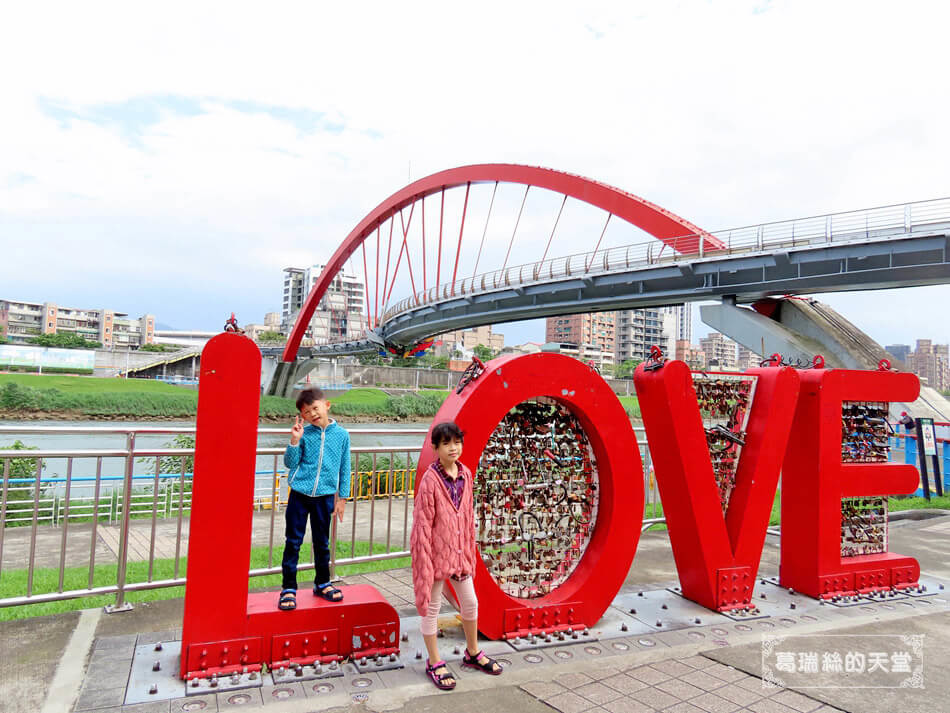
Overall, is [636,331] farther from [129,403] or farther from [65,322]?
[65,322]

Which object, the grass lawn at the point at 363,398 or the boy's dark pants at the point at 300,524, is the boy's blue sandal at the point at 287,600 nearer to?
the boy's dark pants at the point at 300,524

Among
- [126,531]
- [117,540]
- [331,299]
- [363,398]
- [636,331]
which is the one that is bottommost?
[117,540]

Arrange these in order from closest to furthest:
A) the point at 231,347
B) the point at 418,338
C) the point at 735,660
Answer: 1. the point at 231,347
2. the point at 735,660
3. the point at 418,338

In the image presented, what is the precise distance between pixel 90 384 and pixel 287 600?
3876cm

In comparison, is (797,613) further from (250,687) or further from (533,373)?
(250,687)

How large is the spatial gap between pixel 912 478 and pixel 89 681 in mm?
5950

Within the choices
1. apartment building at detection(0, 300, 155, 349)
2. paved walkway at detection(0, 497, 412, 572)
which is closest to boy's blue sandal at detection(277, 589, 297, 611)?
paved walkway at detection(0, 497, 412, 572)

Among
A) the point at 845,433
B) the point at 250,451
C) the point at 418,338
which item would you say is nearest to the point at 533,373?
the point at 250,451

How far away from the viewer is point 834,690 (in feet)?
10.6

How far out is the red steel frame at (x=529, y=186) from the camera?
2211 centimetres

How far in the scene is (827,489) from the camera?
15.8 feet

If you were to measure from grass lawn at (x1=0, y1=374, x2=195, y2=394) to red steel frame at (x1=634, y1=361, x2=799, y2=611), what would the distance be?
35709 millimetres

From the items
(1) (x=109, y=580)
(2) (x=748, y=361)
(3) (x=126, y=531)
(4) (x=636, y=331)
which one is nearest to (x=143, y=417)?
(1) (x=109, y=580)

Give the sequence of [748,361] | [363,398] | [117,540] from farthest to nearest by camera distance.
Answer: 1. [748,361]
2. [363,398]
3. [117,540]
